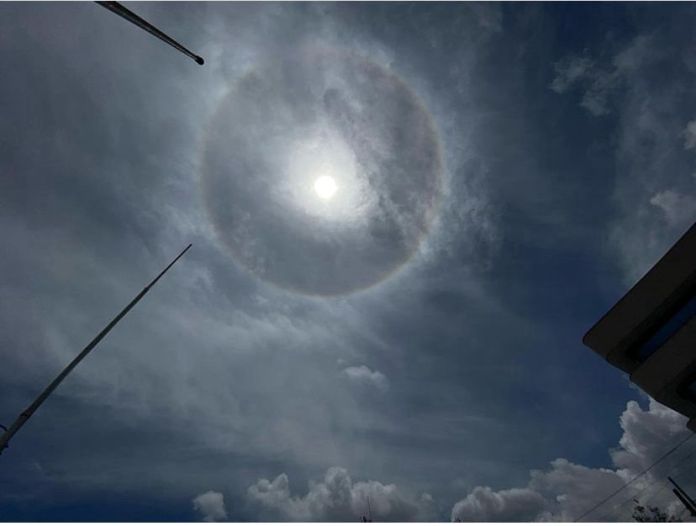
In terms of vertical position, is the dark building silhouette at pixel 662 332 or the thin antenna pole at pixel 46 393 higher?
the dark building silhouette at pixel 662 332

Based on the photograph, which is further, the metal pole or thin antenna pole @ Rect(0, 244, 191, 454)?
the metal pole

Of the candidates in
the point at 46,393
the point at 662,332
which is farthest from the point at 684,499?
the point at 46,393

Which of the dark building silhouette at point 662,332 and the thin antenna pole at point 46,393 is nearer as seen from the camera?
the thin antenna pole at point 46,393

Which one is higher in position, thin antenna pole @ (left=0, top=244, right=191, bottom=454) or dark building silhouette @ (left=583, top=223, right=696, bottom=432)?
dark building silhouette @ (left=583, top=223, right=696, bottom=432)

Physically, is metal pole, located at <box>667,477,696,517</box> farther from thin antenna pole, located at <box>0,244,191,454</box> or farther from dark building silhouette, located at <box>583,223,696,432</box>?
thin antenna pole, located at <box>0,244,191,454</box>

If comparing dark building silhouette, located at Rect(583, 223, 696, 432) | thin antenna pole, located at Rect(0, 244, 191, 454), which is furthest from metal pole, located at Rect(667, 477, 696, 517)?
thin antenna pole, located at Rect(0, 244, 191, 454)

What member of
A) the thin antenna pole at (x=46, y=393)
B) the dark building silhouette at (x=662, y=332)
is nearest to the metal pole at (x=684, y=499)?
the dark building silhouette at (x=662, y=332)

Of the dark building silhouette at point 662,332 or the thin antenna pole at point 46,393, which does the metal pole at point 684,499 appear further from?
the thin antenna pole at point 46,393

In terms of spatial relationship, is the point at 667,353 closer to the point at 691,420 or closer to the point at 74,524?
the point at 691,420

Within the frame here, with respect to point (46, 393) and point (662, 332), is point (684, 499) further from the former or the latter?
point (46, 393)
